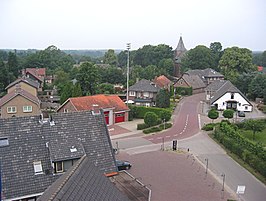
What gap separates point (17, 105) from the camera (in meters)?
42.1

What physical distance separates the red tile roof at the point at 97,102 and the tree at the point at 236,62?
3582cm

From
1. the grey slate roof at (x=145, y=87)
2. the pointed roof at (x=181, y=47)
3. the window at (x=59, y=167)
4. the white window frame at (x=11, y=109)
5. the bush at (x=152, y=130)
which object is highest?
the pointed roof at (x=181, y=47)

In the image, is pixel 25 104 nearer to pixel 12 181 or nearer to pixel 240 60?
pixel 12 181

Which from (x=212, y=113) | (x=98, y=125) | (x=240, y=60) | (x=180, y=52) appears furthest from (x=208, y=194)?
(x=180, y=52)

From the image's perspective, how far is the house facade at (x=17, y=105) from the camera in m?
41.7

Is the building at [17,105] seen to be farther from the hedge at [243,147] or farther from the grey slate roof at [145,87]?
the hedge at [243,147]

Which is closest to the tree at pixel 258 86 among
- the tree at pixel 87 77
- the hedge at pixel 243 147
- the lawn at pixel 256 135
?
the lawn at pixel 256 135

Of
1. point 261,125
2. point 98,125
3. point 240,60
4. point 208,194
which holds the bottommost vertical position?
point 208,194

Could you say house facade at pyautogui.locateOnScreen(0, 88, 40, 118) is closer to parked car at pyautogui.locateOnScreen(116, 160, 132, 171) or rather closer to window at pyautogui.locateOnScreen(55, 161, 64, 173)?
parked car at pyautogui.locateOnScreen(116, 160, 132, 171)

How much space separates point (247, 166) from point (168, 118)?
15983mm

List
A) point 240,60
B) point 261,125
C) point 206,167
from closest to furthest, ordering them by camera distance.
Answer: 1. point 206,167
2. point 261,125
3. point 240,60

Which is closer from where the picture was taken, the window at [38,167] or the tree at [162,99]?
the window at [38,167]

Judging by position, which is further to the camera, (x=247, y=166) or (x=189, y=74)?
(x=189, y=74)

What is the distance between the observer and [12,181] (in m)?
16.1
